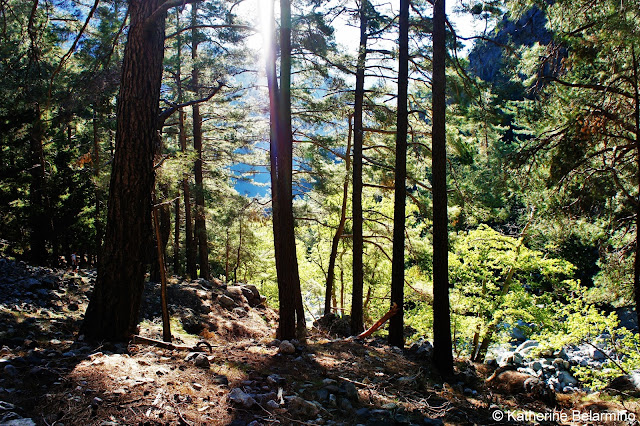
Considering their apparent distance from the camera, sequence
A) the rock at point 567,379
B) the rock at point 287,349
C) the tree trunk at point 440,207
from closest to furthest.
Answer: the rock at point 287,349, the tree trunk at point 440,207, the rock at point 567,379

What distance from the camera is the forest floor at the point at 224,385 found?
3176 mm

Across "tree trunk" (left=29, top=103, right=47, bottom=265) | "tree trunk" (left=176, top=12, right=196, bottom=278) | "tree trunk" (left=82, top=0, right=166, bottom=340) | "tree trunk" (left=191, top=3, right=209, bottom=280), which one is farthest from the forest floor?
"tree trunk" (left=29, top=103, right=47, bottom=265)

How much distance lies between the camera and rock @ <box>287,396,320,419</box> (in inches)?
148

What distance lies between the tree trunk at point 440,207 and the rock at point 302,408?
435 centimetres

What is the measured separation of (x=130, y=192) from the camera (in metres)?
5.06

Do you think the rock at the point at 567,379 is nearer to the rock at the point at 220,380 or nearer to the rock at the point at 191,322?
the rock at the point at 191,322

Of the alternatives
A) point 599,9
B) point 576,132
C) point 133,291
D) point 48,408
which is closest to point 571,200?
point 576,132

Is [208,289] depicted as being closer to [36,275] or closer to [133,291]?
[36,275]

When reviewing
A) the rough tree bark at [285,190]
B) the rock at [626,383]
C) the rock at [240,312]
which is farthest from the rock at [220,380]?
the rock at [240,312]

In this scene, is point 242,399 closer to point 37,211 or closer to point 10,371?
point 10,371

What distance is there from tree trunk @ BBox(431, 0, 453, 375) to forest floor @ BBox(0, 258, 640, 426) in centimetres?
73

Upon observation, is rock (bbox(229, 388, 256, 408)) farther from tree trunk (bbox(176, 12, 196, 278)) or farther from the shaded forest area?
tree trunk (bbox(176, 12, 196, 278))

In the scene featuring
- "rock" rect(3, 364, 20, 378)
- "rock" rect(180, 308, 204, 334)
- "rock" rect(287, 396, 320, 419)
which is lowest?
"rock" rect(180, 308, 204, 334)

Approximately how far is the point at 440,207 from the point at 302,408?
5.07 m
